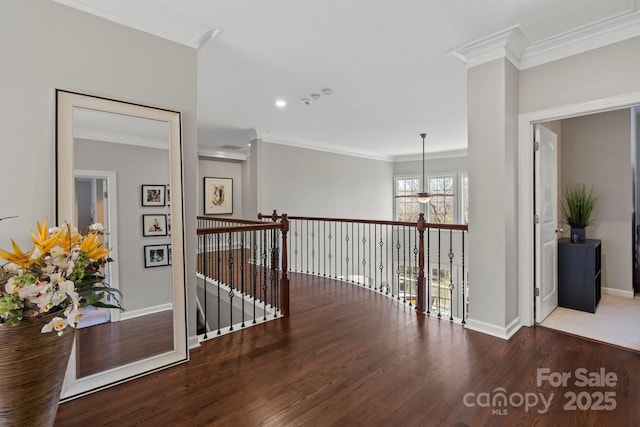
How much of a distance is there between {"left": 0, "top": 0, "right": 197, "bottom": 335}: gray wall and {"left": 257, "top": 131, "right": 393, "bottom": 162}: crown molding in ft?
12.2

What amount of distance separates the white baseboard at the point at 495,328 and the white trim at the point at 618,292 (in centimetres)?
A: 209

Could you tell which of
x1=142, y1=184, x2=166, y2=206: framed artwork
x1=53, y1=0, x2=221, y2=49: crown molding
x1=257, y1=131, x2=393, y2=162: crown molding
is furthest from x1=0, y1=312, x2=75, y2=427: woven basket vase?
x1=257, y1=131, x2=393, y2=162: crown molding

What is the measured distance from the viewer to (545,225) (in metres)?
3.31

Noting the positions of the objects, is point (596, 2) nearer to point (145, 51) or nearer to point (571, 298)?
point (571, 298)

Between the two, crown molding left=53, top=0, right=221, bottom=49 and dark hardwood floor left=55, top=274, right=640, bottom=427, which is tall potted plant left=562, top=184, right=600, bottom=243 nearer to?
dark hardwood floor left=55, top=274, right=640, bottom=427

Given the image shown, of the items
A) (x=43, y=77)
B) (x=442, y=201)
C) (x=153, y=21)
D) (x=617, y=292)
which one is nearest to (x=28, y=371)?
(x=43, y=77)

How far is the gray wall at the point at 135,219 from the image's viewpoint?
90.9 inches

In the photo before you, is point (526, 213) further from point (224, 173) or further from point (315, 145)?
point (224, 173)

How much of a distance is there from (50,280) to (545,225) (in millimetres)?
4011

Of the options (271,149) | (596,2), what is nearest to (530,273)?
(596,2)

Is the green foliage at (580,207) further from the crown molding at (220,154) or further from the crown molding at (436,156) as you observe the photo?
the crown molding at (220,154)

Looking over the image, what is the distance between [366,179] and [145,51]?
6.61 m

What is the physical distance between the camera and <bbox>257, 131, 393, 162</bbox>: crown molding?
6.21m

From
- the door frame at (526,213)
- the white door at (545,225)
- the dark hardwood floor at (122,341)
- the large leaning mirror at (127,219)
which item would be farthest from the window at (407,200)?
the dark hardwood floor at (122,341)
